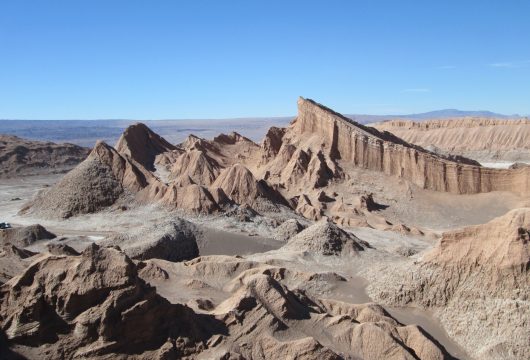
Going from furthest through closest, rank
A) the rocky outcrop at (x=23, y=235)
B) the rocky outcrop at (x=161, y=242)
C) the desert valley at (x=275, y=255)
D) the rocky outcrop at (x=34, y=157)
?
the rocky outcrop at (x=34, y=157), the rocky outcrop at (x=23, y=235), the rocky outcrop at (x=161, y=242), the desert valley at (x=275, y=255)

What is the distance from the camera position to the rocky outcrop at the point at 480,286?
16609 mm

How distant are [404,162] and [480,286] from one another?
88.6 ft

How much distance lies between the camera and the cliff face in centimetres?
4222

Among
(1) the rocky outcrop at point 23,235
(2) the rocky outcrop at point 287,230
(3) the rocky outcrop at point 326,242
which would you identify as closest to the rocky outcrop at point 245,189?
(2) the rocky outcrop at point 287,230

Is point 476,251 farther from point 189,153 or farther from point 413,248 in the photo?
point 189,153

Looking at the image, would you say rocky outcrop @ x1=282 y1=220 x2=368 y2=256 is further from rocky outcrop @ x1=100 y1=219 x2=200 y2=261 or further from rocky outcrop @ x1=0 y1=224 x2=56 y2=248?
rocky outcrop @ x1=0 y1=224 x2=56 y2=248

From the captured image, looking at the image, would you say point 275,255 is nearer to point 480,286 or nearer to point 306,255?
point 306,255

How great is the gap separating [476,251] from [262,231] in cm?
1579

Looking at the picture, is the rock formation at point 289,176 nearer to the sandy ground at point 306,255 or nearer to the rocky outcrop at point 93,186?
the rocky outcrop at point 93,186

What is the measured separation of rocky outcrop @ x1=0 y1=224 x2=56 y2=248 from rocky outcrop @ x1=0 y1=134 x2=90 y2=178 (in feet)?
142

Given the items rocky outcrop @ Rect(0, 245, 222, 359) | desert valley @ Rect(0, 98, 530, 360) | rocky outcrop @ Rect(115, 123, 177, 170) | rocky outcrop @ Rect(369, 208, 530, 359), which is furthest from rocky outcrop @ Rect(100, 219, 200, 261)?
rocky outcrop @ Rect(115, 123, 177, 170)

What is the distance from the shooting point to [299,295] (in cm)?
1631

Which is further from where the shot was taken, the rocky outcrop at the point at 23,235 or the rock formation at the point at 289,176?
the rock formation at the point at 289,176

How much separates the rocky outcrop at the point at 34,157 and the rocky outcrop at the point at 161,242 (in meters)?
47.0
